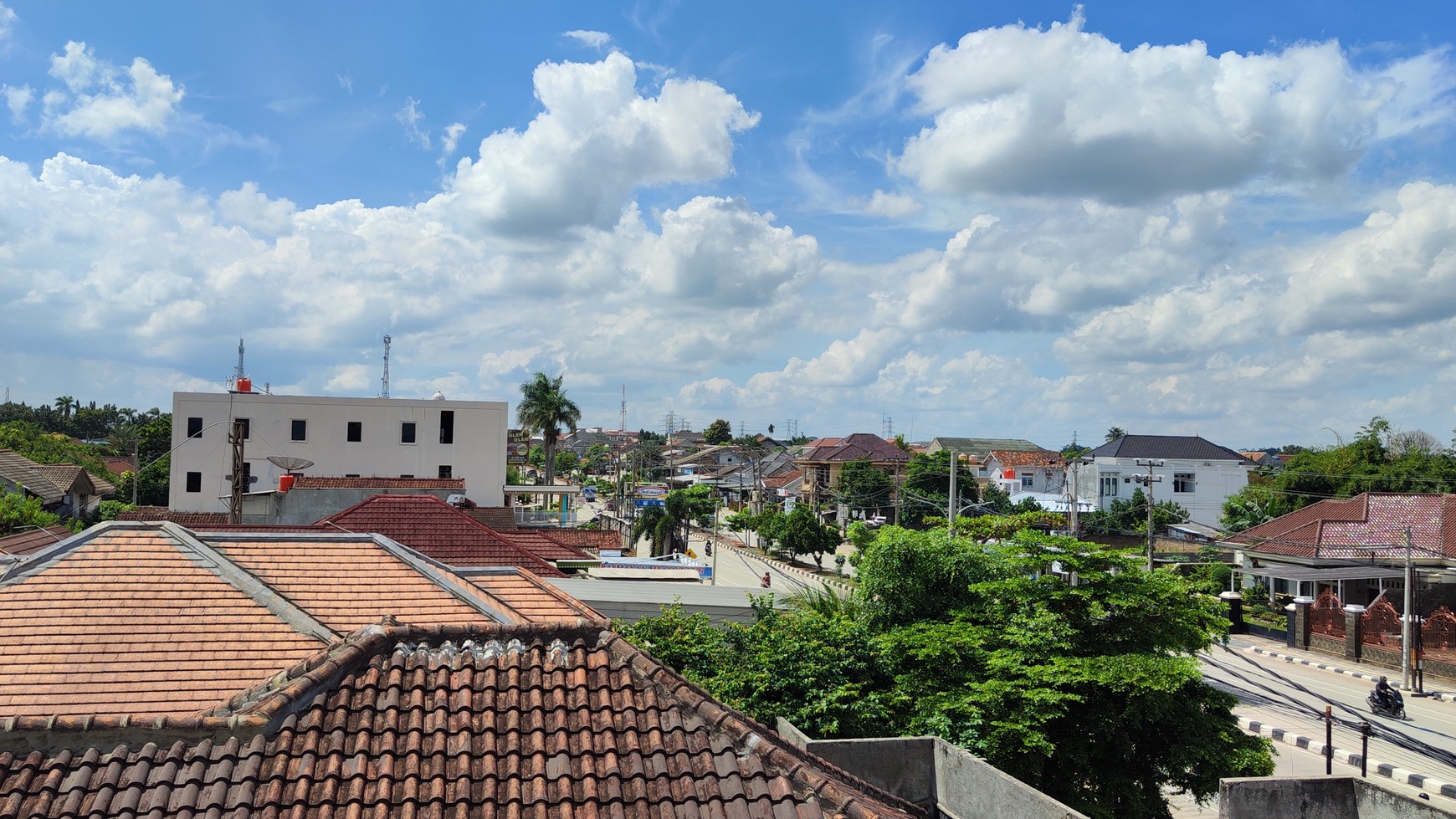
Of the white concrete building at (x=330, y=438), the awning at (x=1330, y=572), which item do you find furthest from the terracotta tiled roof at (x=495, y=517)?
the awning at (x=1330, y=572)

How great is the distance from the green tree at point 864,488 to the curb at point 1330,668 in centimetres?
4816

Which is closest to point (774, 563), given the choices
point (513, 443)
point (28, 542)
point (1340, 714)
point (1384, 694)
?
point (1340, 714)

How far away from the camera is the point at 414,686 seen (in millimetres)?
7223

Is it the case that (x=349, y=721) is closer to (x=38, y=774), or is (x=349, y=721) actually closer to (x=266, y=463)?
(x=38, y=774)

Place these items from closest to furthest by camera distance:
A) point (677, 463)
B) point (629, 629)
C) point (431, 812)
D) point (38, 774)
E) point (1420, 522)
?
point (431, 812), point (38, 774), point (629, 629), point (1420, 522), point (677, 463)

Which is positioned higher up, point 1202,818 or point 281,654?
point 281,654

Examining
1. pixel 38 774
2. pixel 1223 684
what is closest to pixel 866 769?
pixel 38 774

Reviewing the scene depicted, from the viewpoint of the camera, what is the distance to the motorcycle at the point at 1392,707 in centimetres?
2661

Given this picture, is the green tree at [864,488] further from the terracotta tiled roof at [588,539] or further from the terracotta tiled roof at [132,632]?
the terracotta tiled roof at [132,632]

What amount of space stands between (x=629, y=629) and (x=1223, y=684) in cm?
2174

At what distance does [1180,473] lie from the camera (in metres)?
78.4

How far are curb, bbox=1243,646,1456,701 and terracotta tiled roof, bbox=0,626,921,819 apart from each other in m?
30.7

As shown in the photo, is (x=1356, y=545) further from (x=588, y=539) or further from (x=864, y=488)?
(x=864, y=488)

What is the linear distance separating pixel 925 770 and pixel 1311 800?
431cm
